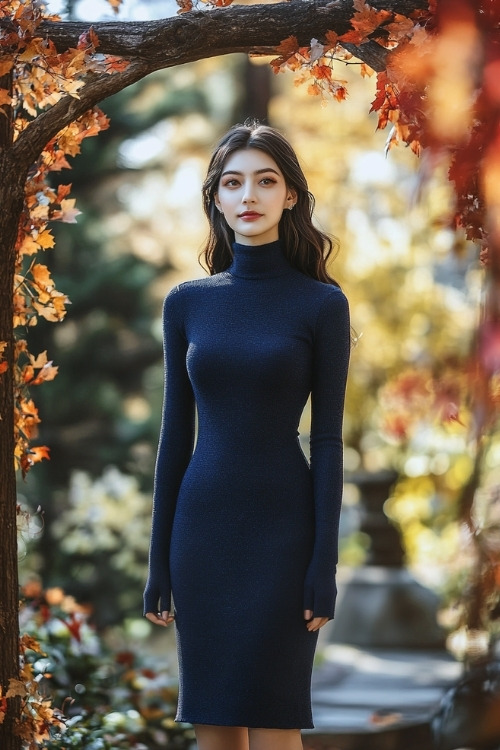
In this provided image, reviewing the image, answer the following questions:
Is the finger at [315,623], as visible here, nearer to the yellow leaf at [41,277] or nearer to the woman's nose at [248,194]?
the woman's nose at [248,194]

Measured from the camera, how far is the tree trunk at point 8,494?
112 inches

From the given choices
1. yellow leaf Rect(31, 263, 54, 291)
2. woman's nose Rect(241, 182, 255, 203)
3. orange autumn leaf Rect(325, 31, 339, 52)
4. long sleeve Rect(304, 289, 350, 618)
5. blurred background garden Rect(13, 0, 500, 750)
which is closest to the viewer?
long sleeve Rect(304, 289, 350, 618)

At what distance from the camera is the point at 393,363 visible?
10.3m

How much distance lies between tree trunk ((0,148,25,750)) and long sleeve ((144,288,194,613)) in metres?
0.42

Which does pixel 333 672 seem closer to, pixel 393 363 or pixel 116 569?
pixel 116 569

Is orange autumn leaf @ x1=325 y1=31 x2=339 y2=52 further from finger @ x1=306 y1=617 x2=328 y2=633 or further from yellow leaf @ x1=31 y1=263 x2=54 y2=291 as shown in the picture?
finger @ x1=306 y1=617 x2=328 y2=633

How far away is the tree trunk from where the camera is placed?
2836mm

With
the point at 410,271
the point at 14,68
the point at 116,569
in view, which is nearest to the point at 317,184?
the point at 410,271

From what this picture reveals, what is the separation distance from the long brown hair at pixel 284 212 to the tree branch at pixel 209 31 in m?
0.23

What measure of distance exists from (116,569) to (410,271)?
14.8 ft

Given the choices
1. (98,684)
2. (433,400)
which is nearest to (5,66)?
(433,400)

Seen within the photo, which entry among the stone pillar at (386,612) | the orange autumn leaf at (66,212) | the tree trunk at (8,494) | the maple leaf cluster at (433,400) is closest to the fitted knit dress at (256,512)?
the maple leaf cluster at (433,400)

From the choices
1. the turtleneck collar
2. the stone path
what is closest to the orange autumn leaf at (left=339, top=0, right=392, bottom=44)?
the turtleneck collar

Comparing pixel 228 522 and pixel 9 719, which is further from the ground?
pixel 228 522
